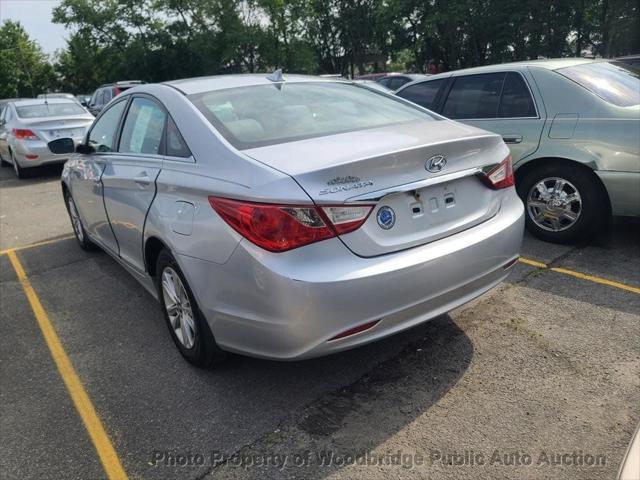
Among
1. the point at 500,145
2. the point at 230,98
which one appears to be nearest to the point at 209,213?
the point at 230,98

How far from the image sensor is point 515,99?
5008mm

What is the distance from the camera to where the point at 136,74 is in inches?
1698

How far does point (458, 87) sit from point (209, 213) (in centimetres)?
398

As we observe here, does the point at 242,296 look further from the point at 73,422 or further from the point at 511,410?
the point at 511,410

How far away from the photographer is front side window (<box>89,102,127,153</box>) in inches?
165

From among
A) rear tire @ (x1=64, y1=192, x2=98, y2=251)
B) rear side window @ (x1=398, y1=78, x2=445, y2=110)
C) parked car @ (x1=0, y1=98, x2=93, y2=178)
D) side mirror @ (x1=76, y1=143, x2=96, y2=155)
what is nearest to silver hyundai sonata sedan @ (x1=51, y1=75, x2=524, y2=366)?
side mirror @ (x1=76, y1=143, x2=96, y2=155)

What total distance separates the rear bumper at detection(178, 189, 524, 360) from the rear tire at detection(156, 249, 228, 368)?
0.19 m

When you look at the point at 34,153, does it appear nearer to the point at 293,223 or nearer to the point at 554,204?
the point at 554,204

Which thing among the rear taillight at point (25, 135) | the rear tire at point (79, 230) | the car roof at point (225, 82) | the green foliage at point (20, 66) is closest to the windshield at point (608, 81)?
the car roof at point (225, 82)

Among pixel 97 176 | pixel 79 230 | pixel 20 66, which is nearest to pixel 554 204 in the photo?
pixel 97 176

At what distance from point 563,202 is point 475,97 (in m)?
1.49

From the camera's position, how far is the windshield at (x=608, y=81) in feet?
14.6

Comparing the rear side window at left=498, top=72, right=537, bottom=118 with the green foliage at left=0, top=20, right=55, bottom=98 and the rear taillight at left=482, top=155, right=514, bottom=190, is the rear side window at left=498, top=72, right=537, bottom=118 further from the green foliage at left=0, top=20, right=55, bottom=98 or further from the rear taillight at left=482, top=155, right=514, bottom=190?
the green foliage at left=0, top=20, right=55, bottom=98

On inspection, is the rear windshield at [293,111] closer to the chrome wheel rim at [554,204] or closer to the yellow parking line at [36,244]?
the chrome wheel rim at [554,204]
